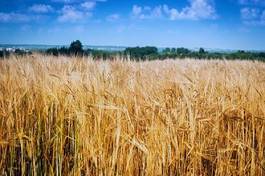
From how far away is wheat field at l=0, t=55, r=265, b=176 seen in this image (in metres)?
1.86

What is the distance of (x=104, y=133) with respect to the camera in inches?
77.1

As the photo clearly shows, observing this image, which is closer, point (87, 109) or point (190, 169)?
point (190, 169)

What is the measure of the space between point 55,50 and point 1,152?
12701 millimetres

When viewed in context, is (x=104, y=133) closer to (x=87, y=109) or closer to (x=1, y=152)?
(x=87, y=109)

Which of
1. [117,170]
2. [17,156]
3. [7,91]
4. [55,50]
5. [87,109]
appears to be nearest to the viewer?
[117,170]

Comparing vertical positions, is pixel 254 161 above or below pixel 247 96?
below

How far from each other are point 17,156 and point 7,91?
0.52 m

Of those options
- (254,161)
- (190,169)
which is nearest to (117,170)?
(190,169)

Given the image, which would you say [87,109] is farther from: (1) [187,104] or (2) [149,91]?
(1) [187,104]

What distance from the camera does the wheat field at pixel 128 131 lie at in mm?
1861

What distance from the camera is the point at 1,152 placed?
2.14m

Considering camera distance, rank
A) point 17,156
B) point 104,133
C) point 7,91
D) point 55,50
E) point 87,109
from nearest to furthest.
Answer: point 104,133, point 87,109, point 17,156, point 7,91, point 55,50

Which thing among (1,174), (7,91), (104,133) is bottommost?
(1,174)

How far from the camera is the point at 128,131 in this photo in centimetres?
193
